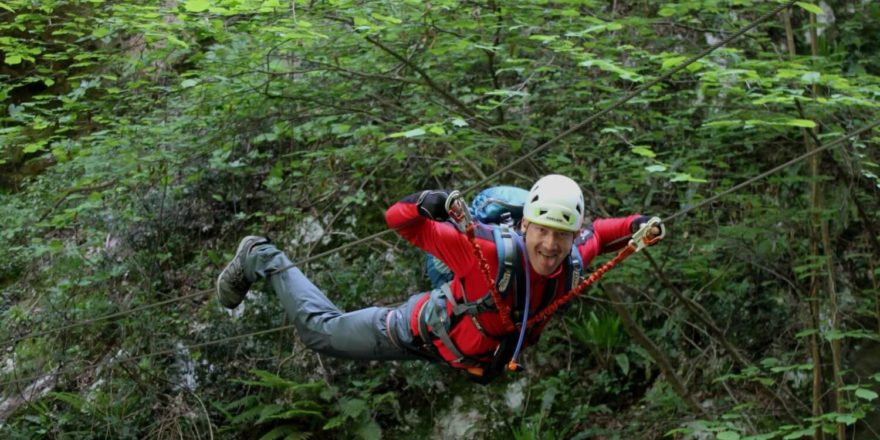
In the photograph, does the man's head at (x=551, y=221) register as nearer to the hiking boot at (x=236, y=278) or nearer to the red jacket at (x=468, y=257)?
the red jacket at (x=468, y=257)

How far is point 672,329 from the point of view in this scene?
27.2 ft

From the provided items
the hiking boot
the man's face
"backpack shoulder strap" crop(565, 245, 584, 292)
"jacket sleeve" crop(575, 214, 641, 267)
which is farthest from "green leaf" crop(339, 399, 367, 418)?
the man's face

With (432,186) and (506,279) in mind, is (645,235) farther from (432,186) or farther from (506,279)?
(432,186)

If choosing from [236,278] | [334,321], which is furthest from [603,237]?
[236,278]

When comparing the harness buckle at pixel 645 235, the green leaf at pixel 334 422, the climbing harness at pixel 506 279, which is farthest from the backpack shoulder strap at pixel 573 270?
the green leaf at pixel 334 422

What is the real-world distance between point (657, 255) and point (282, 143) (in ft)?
13.9

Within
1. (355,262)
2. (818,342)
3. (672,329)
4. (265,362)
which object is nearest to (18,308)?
(265,362)

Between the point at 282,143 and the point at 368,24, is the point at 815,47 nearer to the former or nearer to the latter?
the point at 368,24

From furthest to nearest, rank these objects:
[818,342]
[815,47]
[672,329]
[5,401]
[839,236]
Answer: [5,401], [672,329], [839,236], [818,342], [815,47]

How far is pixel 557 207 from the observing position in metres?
4.01

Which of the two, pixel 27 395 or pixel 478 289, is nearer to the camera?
pixel 478 289

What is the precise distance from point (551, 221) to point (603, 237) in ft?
2.34

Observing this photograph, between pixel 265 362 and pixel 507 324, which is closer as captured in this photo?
pixel 507 324

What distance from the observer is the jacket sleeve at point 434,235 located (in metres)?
4.06
